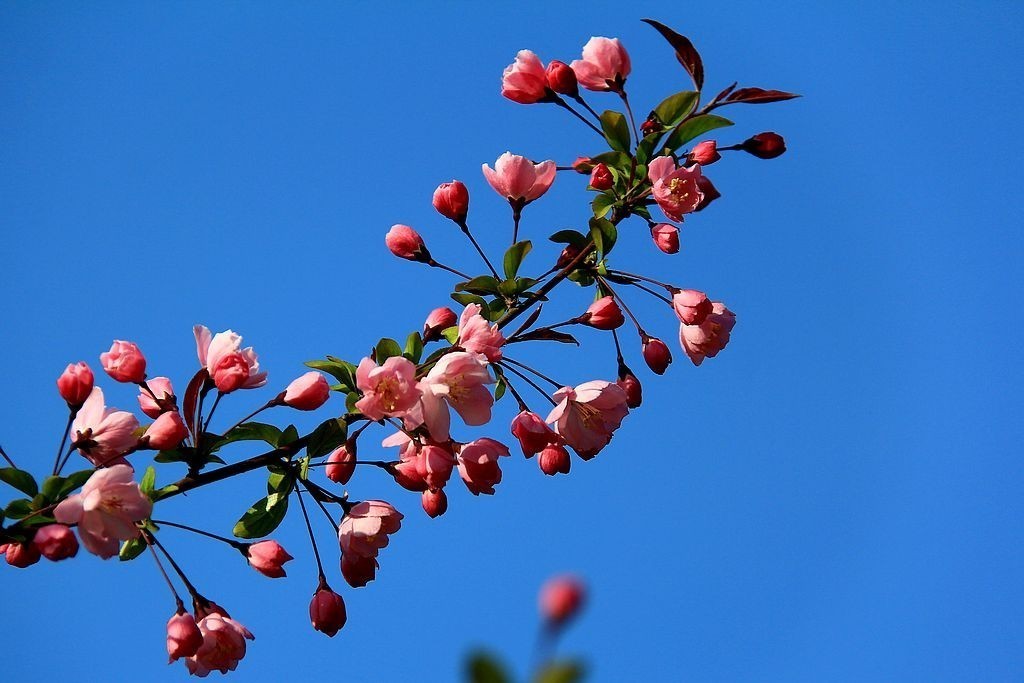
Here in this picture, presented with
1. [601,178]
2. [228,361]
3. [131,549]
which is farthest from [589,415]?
[131,549]

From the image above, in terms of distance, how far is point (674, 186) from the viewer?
2531 millimetres

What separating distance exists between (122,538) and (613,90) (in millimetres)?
1971

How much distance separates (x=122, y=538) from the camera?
2.08 metres

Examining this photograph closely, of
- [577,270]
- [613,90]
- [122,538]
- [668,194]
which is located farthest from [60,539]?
[613,90]

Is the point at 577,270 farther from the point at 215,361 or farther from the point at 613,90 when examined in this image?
the point at 215,361

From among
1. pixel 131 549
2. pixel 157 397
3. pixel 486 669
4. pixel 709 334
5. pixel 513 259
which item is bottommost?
pixel 486 669

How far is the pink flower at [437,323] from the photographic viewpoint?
255cm

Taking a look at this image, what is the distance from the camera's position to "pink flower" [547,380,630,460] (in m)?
2.69

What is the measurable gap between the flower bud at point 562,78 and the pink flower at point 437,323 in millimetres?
854

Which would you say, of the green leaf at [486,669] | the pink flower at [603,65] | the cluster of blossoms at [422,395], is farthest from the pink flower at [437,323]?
the green leaf at [486,669]

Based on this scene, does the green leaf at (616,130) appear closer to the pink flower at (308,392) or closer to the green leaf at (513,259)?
Answer: the green leaf at (513,259)

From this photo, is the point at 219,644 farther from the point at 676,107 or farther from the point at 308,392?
the point at 676,107

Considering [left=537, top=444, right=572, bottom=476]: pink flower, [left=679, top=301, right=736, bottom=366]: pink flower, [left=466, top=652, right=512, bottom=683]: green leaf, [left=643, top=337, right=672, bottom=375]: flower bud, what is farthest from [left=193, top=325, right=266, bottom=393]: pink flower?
[left=466, top=652, right=512, bottom=683]: green leaf

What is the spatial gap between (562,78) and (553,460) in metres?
1.20
